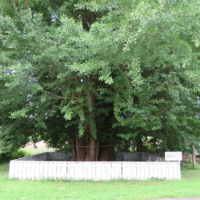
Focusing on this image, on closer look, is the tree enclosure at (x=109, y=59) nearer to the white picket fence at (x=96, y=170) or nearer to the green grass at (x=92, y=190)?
the white picket fence at (x=96, y=170)

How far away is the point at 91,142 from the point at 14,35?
22.5 ft

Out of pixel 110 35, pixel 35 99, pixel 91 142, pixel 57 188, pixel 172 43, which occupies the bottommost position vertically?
pixel 57 188

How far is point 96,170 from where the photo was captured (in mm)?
8492

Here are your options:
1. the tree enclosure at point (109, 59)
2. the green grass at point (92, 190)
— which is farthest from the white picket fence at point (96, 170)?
the tree enclosure at point (109, 59)

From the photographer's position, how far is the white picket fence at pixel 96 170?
8.43m

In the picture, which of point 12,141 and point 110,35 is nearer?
point 110,35

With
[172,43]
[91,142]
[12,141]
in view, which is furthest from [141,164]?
[12,141]

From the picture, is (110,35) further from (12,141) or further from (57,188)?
(12,141)

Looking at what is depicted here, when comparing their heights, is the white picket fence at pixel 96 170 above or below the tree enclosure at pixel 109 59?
below

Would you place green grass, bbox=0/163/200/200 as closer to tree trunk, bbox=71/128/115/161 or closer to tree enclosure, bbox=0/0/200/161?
tree enclosure, bbox=0/0/200/161

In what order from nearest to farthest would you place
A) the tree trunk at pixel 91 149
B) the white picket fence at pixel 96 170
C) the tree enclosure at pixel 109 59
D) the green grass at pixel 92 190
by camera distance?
the tree enclosure at pixel 109 59 → the green grass at pixel 92 190 → the white picket fence at pixel 96 170 → the tree trunk at pixel 91 149

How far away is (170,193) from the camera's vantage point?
584cm

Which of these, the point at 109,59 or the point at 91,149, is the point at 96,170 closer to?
the point at 91,149

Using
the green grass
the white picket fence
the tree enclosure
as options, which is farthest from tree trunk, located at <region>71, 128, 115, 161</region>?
the green grass
